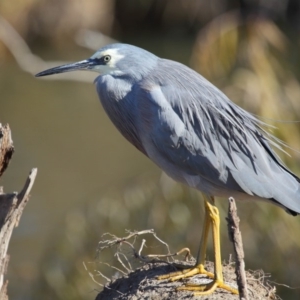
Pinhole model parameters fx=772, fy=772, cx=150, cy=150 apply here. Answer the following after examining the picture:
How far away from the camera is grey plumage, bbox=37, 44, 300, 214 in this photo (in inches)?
153

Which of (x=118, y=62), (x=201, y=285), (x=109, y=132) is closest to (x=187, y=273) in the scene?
(x=201, y=285)

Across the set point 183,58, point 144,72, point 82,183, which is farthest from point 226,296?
point 183,58

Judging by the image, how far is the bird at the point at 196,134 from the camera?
3891 millimetres

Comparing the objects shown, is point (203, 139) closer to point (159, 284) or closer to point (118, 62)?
point (118, 62)

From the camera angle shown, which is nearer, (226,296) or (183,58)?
(226,296)

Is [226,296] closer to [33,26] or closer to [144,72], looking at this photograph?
[144,72]

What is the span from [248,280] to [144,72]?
3.90ft

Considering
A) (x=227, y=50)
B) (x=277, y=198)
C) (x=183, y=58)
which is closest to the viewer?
(x=277, y=198)

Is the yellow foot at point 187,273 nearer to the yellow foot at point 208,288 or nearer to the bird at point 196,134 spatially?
the bird at point 196,134

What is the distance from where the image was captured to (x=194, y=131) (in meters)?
3.92

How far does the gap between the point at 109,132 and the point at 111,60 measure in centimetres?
812

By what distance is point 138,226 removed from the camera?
6703mm

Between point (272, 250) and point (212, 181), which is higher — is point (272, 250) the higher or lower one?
the lower one

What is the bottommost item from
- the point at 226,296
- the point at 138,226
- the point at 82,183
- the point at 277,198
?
the point at 82,183
